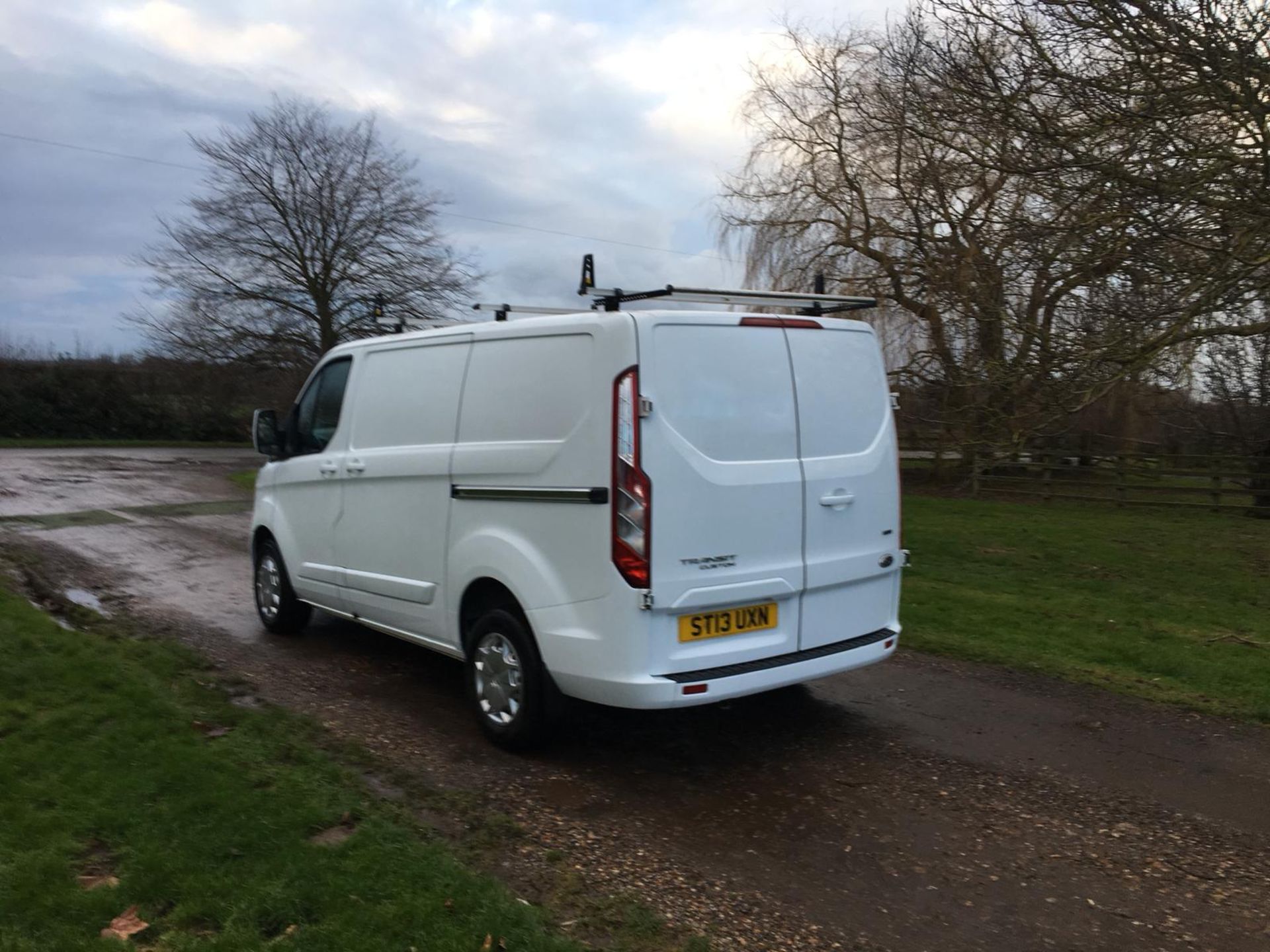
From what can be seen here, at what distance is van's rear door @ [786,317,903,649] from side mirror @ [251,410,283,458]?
13.8ft

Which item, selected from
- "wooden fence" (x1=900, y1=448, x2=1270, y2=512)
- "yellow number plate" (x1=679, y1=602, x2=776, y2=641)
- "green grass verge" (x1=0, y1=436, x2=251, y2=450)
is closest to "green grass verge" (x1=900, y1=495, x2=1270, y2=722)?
"yellow number plate" (x1=679, y1=602, x2=776, y2=641)

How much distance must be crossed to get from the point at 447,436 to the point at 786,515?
197 cm

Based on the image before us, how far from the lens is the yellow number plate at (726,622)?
4383mm

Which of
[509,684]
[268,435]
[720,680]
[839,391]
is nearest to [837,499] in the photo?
[839,391]

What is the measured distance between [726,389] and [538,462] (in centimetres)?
97

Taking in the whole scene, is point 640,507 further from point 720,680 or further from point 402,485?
point 402,485

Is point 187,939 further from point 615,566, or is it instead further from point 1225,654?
point 1225,654

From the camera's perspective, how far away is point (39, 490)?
1731cm

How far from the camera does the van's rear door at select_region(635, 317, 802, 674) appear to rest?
14.1 ft

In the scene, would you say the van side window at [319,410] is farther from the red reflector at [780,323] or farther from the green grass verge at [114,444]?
the green grass verge at [114,444]

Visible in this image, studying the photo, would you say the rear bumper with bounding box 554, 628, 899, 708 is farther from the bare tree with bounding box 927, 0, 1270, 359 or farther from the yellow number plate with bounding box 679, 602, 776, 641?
the bare tree with bounding box 927, 0, 1270, 359

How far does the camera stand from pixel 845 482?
4949 mm

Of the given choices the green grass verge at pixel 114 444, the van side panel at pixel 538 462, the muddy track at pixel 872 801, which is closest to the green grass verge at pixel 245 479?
the green grass verge at pixel 114 444

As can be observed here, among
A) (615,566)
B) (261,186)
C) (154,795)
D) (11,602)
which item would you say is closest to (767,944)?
(615,566)
